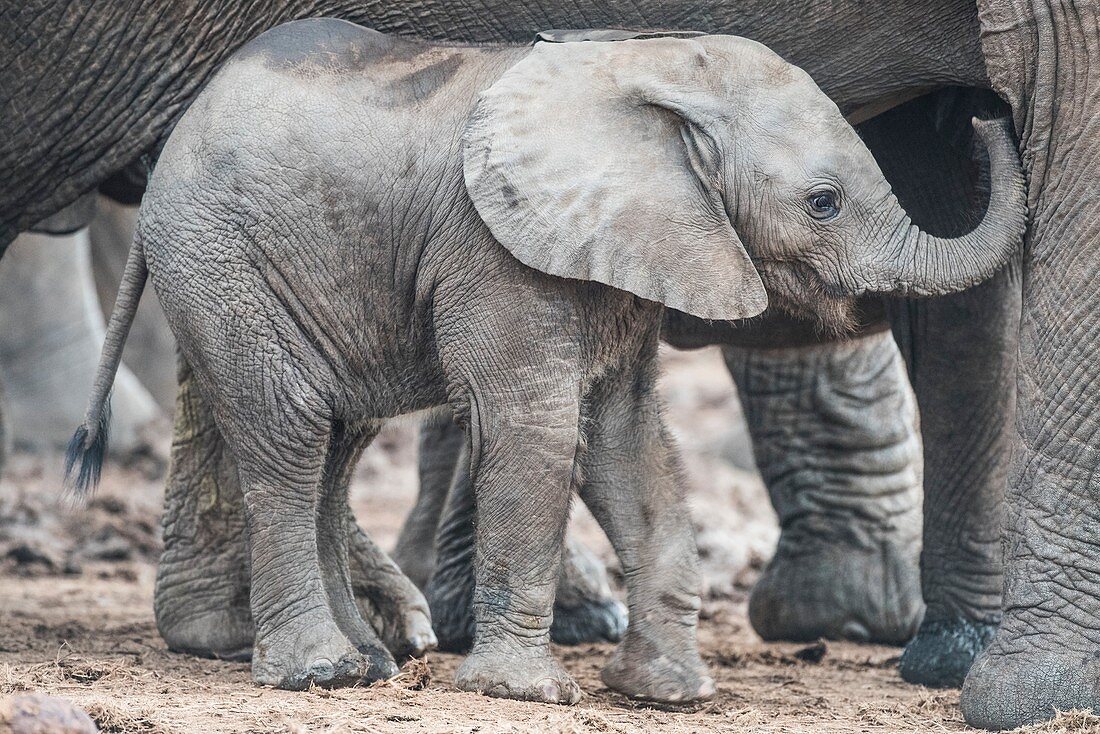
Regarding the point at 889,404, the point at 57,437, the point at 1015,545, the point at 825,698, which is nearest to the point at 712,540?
the point at 889,404

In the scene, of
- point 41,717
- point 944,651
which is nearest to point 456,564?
point 944,651

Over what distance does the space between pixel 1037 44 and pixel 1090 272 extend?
0.61 metres

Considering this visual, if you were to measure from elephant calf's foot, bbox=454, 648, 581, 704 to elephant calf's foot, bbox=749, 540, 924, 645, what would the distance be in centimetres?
197

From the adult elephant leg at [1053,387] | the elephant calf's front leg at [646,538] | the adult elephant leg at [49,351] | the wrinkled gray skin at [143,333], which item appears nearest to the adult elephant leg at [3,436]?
the adult elephant leg at [49,351]

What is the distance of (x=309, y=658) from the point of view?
4.82m

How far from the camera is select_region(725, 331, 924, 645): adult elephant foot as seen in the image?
21.6 feet

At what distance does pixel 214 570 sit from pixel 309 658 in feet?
2.77

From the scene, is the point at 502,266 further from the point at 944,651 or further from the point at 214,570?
the point at 944,651

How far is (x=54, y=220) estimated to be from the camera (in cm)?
609

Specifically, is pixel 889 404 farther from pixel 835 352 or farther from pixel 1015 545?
pixel 1015 545

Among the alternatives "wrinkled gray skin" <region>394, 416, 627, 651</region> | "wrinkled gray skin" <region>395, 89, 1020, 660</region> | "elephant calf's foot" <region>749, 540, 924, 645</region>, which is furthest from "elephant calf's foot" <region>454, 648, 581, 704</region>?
"elephant calf's foot" <region>749, 540, 924, 645</region>

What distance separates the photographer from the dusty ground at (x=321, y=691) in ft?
14.3

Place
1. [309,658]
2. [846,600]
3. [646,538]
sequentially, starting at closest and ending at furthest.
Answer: [309,658]
[646,538]
[846,600]

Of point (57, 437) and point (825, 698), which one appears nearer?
point (825, 698)
